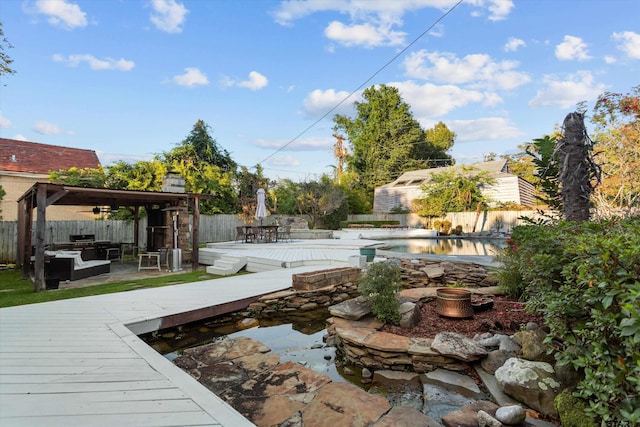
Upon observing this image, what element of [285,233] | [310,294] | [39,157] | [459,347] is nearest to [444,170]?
[285,233]

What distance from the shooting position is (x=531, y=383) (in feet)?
8.09

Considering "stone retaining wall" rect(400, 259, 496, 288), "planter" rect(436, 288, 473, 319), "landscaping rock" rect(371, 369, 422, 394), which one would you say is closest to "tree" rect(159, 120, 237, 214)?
"stone retaining wall" rect(400, 259, 496, 288)

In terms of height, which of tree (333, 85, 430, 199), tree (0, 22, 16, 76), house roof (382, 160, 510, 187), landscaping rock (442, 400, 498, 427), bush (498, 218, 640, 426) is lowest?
landscaping rock (442, 400, 498, 427)

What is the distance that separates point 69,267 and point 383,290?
23.6ft

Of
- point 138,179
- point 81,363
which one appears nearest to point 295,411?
point 81,363

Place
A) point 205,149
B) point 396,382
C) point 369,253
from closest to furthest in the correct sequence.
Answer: point 396,382 < point 369,253 < point 205,149

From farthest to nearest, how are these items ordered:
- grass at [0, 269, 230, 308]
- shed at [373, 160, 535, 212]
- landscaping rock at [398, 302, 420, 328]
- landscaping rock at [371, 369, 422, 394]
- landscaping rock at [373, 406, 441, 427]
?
shed at [373, 160, 535, 212] < grass at [0, 269, 230, 308] < landscaping rock at [398, 302, 420, 328] < landscaping rock at [371, 369, 422, 394] < landscaping rock at [373, 406, 441, 427]

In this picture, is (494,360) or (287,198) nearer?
(494,360)

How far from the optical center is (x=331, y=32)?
34.9 ft

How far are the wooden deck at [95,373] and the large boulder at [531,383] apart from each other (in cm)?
209

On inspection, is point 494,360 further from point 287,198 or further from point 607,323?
point 287,198

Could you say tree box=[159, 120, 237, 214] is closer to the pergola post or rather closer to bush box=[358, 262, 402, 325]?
the pergola post

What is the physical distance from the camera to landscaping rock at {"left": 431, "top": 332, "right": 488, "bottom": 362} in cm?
311

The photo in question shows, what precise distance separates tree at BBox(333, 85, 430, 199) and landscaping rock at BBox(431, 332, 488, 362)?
29.0 meters
